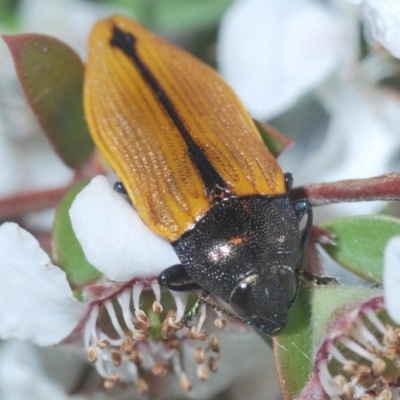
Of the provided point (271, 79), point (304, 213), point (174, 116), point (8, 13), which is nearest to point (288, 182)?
point (304, 213)

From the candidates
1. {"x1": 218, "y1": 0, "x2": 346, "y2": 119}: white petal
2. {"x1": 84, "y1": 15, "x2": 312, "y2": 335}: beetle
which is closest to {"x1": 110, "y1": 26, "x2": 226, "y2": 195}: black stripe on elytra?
{"x1": 84, "y1": 15, "x2": 312, "y2": 335}: beetle

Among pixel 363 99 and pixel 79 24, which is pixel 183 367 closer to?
pixel 363 99

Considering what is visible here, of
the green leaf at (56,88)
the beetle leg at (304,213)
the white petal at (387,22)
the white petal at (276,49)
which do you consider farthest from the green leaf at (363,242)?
the white petal at (276,49)

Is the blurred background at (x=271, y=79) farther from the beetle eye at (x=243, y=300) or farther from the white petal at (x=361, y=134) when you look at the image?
the beetle eye at (x=243, y=300)

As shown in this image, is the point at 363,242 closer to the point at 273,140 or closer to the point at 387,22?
the point at 273,140

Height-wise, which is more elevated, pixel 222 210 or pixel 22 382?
pixel 222 210

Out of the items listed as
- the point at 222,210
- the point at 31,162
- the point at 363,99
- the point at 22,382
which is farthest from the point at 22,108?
the point at 222,210

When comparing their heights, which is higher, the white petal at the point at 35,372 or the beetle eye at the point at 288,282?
the beetle eye at the point at 288,282

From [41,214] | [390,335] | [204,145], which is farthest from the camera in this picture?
[41,214]
